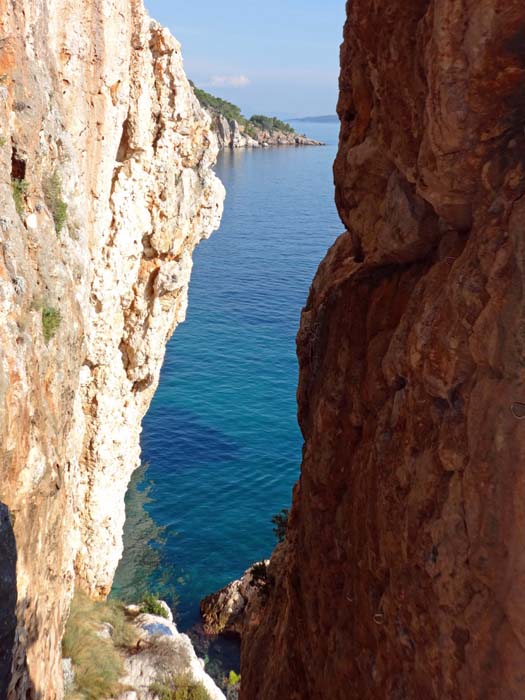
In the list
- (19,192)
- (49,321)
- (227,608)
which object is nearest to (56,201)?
(19,192)

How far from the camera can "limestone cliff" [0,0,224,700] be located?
9.36m

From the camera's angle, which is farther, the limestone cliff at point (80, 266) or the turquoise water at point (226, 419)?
the turquoise water at point (226, 419)

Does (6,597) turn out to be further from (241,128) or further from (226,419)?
(241,128)

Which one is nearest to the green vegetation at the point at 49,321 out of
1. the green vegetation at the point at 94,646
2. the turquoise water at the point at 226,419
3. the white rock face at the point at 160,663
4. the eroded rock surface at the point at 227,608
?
the green vegetation at the point at 94,646

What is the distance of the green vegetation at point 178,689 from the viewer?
14156 mm

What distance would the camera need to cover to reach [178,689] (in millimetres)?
14430

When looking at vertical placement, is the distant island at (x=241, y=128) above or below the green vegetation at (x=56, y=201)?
above

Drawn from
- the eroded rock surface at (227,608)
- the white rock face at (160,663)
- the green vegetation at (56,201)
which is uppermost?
the green vegetation at (56,201)

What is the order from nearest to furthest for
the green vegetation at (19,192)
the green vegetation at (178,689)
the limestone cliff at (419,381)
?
the limestone cliff at (419,381)
the green vegetation at (19,192)
the green vegetation at (178,689)

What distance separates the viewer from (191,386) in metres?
33.8

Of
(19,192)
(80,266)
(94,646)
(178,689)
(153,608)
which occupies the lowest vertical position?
(153,608)

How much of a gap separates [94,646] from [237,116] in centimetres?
12974

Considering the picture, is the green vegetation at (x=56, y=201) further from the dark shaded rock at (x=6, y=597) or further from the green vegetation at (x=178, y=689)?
the green vegetation at (x=178, y=689)

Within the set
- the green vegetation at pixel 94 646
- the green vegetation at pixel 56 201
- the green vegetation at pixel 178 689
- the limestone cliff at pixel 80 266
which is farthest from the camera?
the green vegetation at pixel 178 689
